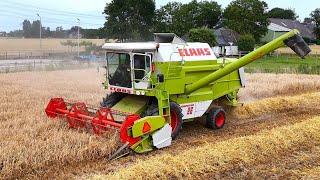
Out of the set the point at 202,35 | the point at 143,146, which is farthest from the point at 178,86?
the point at 202,35

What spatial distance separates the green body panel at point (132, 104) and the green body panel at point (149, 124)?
1023 mm

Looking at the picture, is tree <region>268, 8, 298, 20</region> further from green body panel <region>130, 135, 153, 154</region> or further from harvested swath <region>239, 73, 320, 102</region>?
green body panel <region>130, 135, 153, 154</region>

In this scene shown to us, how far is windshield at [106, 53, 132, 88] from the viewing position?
10477 millimetres

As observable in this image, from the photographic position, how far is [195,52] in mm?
11125

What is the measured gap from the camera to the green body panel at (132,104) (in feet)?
34.6

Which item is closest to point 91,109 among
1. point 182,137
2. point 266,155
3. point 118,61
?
point 118,61

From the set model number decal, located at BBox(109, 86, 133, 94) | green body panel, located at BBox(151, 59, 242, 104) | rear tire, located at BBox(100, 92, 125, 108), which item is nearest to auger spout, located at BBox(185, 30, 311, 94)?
green body panel, located at BBox(151, 59, 242, 104)

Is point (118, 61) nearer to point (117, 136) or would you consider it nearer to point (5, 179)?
point (117, 136)

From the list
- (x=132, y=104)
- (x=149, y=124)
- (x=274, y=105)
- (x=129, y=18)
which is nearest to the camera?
(x=149, y=124)

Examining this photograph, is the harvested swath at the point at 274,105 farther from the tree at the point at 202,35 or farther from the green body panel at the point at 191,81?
the tree at the point at 202,35

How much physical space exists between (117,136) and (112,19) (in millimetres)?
52767

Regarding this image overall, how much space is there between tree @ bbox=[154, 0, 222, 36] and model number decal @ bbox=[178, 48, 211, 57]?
50839 millimetres

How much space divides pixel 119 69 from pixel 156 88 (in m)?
1.15

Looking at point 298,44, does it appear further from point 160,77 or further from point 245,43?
point 245,43
